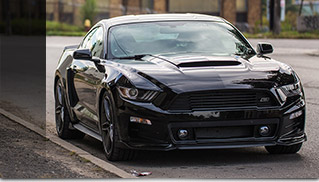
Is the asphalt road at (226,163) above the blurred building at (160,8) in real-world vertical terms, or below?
above

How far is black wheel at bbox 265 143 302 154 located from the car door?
1862mm

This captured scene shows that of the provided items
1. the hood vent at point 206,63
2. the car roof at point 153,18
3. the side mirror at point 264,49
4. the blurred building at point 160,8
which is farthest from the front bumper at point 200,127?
the blurred building at point 160,8

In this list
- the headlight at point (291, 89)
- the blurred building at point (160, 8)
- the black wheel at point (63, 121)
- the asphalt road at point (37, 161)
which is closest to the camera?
the asphalt road at point (37, 161)

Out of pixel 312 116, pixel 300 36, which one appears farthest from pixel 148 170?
pixel 300 36

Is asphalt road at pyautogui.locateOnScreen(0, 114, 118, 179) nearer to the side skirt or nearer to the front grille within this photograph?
the side skirt

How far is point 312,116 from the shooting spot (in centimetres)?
1218

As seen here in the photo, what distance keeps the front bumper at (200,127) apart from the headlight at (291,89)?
131 millimetres

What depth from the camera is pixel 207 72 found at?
8.24 metres

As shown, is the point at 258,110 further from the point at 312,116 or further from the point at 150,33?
the point at 312,116

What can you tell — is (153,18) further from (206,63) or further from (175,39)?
(206,63)

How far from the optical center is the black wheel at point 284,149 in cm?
870

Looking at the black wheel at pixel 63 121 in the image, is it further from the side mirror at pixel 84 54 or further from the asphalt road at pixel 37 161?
the side mirror at pixel 84 54

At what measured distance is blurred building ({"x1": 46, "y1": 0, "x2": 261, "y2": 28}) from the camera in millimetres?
67688

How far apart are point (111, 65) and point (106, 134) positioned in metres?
0.73
